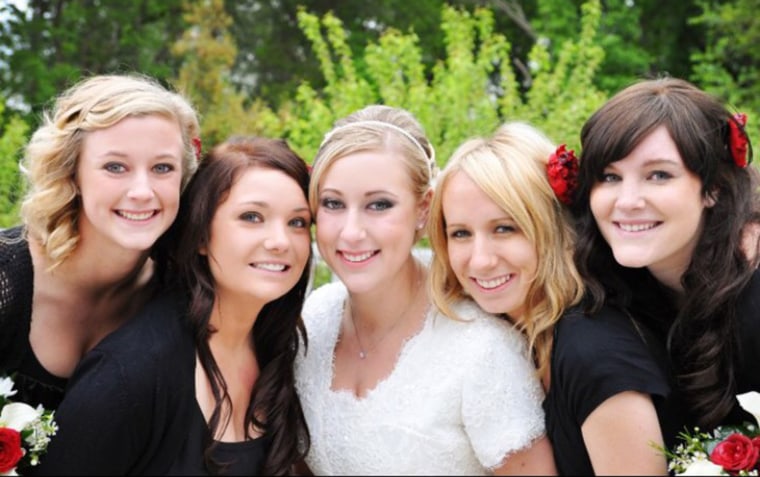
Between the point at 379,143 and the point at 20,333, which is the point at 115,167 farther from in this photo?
the point at 379,143

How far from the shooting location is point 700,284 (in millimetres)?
3854

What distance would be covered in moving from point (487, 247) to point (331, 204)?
75 centimetres

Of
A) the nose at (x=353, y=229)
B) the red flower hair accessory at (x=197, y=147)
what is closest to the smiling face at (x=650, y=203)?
the nose at (x=353, y=229)

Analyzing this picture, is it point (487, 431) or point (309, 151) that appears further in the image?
point (309, 151)

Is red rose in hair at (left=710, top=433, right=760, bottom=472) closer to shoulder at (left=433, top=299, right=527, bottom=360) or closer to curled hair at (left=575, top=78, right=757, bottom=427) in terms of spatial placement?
curled hair at (left=575, top=78, right=757, bottom=427)

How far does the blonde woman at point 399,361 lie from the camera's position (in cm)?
390

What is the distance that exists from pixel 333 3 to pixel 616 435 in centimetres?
2405

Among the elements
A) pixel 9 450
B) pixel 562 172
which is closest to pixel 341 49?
pixel 562 172

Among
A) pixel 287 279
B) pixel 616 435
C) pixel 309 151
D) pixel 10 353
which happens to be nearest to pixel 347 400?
pixel 287 279

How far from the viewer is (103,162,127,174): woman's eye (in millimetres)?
4029

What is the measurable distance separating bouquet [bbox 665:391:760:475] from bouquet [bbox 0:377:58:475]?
8.23ft

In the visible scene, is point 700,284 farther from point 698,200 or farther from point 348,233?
point 348,233

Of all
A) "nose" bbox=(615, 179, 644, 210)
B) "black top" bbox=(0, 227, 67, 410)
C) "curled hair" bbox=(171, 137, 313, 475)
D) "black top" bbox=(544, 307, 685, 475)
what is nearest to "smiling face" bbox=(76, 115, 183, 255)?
"curled hair" bbox=(171, 137, 313, 475)

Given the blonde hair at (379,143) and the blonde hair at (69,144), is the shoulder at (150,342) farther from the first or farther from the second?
the blonde hair at (379,143)
